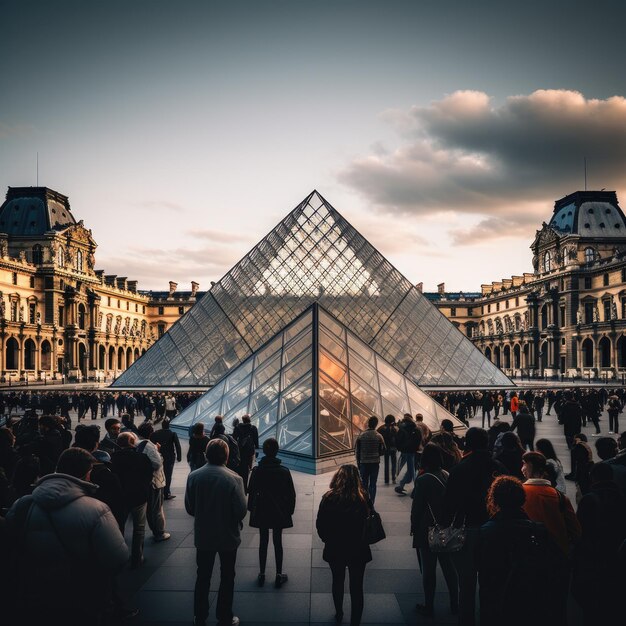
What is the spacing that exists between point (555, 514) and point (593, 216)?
224 ft

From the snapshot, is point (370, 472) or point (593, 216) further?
point (593, 216)

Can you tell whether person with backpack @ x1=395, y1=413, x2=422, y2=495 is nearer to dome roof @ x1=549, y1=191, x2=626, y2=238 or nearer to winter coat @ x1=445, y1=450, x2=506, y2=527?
winter coat @ x1=445, y1=450, x2=506, y2=527

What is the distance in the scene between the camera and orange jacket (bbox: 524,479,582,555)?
332 cm

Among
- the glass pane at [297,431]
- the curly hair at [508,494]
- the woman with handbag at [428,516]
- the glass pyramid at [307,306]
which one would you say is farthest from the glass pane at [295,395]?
the glass pyramid at [307,306]

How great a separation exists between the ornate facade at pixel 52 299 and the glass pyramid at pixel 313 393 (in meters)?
40.6

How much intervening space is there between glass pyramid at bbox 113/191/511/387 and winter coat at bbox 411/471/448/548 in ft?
63.2

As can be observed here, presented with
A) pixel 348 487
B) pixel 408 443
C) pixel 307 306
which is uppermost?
pixel 307 306

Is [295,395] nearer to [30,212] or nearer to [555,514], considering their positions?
[555,514]

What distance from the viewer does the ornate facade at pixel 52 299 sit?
50.2m

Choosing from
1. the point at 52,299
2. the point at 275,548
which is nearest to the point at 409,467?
the point at 275,548

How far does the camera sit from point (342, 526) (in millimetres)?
3502

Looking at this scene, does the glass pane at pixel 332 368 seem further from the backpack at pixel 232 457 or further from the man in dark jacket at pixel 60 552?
the man in dark jacket at pixel 60 552

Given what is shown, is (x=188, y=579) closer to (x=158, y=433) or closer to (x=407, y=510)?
(x=158, y=433)

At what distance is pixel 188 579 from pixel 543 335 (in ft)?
202
